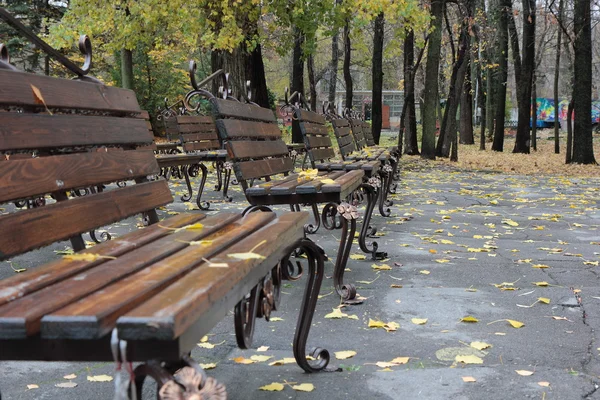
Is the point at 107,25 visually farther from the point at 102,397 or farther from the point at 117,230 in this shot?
the point at 102,397

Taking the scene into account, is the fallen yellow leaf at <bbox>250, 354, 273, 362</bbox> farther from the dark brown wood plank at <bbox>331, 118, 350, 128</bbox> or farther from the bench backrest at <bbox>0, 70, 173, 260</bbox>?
the dark brown wood plank at <bbox>331, 118, 350, 128</bbox>

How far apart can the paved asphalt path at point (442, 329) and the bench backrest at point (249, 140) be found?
80 centimetres

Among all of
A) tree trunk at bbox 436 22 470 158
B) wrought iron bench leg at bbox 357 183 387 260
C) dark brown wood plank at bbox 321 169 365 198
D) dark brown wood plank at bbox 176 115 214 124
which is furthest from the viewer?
tree trunk at bbox 436 22 470 158

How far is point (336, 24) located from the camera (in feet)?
53.0

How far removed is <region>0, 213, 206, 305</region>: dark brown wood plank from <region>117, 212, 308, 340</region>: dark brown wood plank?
0.32 metres

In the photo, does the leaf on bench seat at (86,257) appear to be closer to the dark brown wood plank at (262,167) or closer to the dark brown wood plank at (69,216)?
the dark brown wood plank at (69,216)

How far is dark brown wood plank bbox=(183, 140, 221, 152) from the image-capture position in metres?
10.7

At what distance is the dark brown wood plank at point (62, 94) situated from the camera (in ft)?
8.21

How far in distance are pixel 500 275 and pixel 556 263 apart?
0.67m

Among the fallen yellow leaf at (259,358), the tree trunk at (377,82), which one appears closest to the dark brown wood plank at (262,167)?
the fallen yellow leaf at (259,358)

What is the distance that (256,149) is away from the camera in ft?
15.8

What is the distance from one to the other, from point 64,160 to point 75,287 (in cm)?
117

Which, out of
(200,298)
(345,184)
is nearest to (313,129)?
(345,184)

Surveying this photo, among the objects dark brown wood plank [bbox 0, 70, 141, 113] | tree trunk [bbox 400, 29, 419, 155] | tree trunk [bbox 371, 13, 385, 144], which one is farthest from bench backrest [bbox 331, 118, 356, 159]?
tree trunk [bbox 371, 13, 385, 144]
